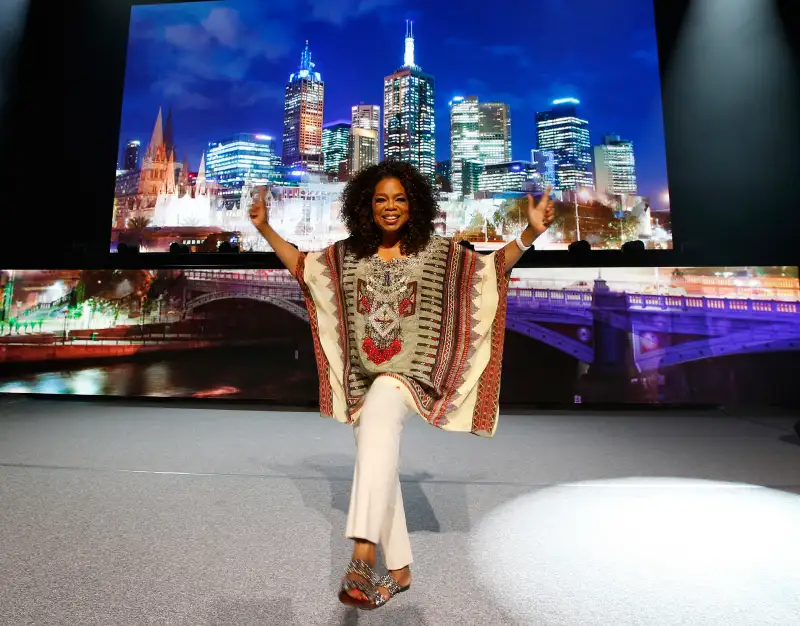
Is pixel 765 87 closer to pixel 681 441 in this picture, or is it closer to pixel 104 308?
pixel 681 441

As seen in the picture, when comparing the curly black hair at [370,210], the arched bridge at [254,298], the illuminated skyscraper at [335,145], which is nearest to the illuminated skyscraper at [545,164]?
the illuminated skyscraper at [335,145]

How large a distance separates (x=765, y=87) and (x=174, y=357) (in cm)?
639

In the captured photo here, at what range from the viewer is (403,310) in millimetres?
1476

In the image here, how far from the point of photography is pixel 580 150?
559 centimetres

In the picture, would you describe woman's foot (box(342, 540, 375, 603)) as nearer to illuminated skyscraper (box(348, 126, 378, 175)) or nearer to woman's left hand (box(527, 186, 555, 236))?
woman's left hand (box(527, 186, 555, 236))

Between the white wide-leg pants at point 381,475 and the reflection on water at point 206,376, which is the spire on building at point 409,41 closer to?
the reflection on water at point 206,376

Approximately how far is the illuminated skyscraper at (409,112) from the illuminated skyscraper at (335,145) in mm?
531

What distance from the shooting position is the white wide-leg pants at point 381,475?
112 centimetres

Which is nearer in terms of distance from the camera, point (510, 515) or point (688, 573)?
point (688, 573)

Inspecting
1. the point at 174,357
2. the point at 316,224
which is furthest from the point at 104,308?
the point at 316,224

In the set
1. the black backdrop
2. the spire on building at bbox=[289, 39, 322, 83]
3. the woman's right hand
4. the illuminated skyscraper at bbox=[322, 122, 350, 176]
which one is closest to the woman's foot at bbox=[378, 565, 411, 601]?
the woman's right hand

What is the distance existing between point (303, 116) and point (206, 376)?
11.1 feet

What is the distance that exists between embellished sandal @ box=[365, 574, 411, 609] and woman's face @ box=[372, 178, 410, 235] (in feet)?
3.12

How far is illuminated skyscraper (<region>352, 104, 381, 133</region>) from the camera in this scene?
236 inches
